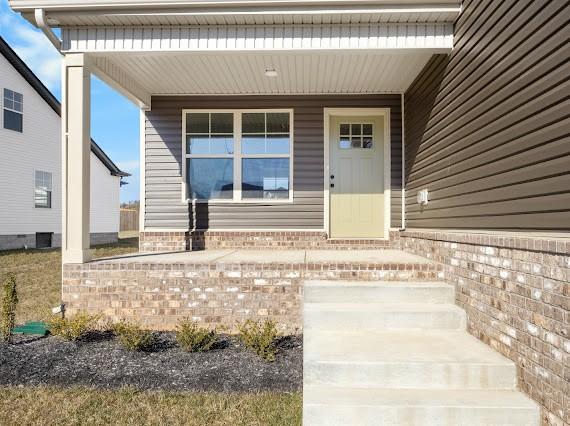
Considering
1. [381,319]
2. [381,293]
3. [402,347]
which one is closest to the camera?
[402,347]

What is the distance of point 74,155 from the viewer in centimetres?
448

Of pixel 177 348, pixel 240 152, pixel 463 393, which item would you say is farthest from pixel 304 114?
pixel 463 393

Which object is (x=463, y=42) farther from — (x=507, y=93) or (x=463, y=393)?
(x=463, y=393)

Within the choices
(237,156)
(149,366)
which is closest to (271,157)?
(237,156)

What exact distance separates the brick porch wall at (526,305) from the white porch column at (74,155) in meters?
3.89

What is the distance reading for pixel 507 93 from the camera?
312 cm

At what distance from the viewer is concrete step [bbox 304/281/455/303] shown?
3.74 metres

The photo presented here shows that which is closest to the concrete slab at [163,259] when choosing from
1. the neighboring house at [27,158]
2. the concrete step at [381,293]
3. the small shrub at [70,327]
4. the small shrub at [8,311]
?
the small shrub at [70,327]

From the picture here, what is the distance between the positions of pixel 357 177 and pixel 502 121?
11.0ft

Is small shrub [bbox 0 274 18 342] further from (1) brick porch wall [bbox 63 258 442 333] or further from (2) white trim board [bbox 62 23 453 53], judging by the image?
(2) white trim board [bbox 62 23 453 53]

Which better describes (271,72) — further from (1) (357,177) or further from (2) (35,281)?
(2) (35,281)

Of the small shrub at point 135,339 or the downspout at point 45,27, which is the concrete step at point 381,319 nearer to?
the small shrub at point 135,339

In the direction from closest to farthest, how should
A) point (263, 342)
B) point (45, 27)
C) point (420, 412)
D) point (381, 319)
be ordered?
point (420, 412)
point (381, 319)
point (263, 342)
point (45, 27)

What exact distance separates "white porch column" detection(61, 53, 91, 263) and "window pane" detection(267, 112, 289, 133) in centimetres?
282
